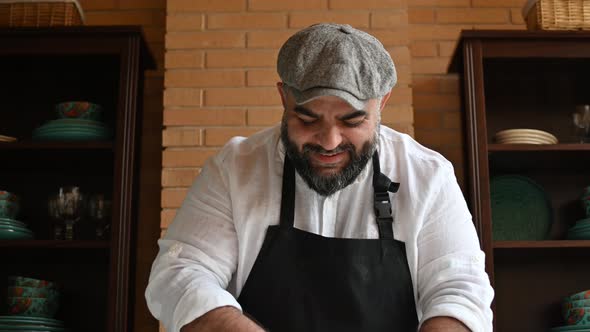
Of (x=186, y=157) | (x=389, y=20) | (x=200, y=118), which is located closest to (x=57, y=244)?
(x=186, y=157)

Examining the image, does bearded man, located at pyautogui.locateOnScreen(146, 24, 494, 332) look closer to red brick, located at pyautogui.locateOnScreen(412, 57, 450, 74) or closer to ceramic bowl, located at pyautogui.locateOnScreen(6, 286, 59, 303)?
ceramic bowl, located at pyautogui.locateOnScreen(6, 286, 59, 303)

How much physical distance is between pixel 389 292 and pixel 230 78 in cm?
148

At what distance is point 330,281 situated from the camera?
172cm

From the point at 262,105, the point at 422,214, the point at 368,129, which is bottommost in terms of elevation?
the point at 422,214

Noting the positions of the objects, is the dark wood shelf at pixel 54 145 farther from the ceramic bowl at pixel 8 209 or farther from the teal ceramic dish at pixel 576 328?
the teal ceramic dish at pixel 576 328

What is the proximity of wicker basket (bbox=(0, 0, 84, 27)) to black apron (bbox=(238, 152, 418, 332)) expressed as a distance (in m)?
1.62

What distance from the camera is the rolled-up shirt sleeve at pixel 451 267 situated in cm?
158

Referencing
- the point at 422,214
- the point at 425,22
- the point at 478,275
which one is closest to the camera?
the point at 478,275

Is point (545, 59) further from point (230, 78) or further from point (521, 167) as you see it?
point (230, 78)

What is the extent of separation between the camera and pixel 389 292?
1729 mm

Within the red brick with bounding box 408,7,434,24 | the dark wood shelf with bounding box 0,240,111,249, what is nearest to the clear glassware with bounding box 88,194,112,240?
the dark wood shelf with bounding box 0,240,111,249

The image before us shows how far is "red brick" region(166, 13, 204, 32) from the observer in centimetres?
305

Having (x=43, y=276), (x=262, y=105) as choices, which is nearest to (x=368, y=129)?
(x=262, y=105)

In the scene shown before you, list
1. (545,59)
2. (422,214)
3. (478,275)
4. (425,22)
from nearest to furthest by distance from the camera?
(478,275) → (422,214) → (545,59) → (425,22)
